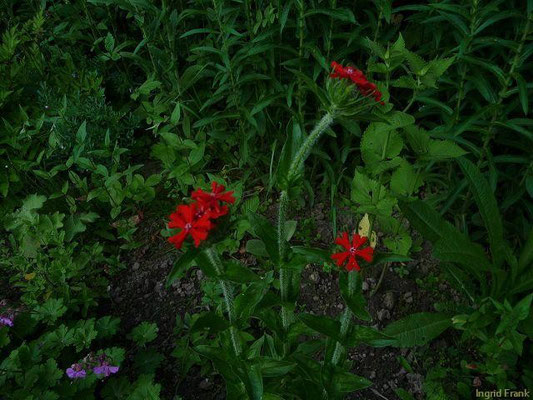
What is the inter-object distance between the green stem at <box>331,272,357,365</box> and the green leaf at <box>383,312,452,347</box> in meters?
0.43

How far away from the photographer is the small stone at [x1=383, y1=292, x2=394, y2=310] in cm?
218

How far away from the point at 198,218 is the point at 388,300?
137 centimetres

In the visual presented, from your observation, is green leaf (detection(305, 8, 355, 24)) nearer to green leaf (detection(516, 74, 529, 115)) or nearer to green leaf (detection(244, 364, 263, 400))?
green leaf (detection(516, 74, 529, 115))

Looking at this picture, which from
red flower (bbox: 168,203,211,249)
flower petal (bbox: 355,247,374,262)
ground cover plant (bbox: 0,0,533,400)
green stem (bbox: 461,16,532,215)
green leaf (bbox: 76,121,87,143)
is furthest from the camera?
green leaf (bbox: 76,121,87,143)

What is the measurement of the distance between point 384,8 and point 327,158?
739mm

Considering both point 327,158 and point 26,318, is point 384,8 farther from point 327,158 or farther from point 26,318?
point 26,318

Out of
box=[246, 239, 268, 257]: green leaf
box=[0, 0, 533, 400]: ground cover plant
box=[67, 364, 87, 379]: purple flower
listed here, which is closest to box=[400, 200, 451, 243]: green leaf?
box=[0, 0, 533, 400]: ground cover plant

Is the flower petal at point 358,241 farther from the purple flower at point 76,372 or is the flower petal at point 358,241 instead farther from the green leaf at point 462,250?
the purple flower at point 76,372

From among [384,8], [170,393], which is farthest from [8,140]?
[384,8]

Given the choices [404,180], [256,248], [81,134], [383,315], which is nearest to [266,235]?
[256,248]

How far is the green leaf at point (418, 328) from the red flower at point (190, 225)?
1.10 metres

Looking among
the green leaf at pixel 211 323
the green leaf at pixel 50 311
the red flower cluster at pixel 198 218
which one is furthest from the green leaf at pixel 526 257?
the green leaf at pixel 50 311

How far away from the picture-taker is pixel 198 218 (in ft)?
3.59

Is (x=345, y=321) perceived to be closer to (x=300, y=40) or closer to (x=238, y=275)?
(x=238, y=275)
